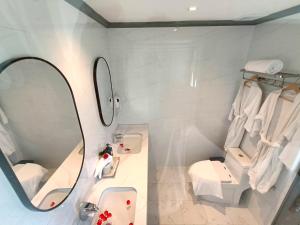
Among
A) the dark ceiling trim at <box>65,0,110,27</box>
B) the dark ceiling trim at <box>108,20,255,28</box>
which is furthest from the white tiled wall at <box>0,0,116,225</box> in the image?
the dark ceiling trim at <box>108,20,255,28</box>

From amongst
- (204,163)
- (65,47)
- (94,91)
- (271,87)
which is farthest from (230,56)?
(65,47)

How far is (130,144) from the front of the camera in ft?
6.77

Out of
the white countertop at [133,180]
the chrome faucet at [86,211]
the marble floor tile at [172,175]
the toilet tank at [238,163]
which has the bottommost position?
the marble floor tile at [172,175]

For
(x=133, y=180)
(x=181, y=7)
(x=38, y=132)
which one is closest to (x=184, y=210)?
(x=133, y=180)

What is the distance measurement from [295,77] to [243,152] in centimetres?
110

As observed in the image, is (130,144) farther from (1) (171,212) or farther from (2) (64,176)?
(2) (64,176)

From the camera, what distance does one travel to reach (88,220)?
3.44 ft

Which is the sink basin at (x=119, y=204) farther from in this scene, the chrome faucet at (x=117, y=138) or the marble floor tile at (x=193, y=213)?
the marble floor tile at (x=193, y=213)

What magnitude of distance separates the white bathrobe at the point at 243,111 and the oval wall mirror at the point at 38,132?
1798 millimetres

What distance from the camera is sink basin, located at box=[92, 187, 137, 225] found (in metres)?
1.12

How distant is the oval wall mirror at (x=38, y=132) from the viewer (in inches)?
21.8

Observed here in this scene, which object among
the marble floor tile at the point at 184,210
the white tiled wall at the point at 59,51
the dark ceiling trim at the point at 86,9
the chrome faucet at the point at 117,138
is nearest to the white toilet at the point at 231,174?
the marble floor tile at the point at 184,210

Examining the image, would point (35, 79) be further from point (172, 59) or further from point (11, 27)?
point (172, 59)

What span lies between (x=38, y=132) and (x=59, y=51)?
498 mm
